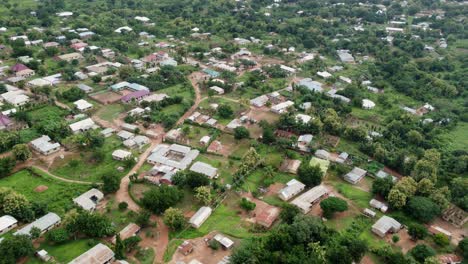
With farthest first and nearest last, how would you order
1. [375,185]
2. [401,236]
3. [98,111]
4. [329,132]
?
[98,111] < [329,132] < [375,185] < [401,236]

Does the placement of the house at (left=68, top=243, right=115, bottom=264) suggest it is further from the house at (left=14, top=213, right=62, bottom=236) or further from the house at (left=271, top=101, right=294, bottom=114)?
the house at (left=271, top=101, right=294, bottom=114)

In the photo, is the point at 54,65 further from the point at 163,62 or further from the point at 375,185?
Answer: the point at 375,185

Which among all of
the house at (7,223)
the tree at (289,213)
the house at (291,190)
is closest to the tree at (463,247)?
the tree at (289,213)

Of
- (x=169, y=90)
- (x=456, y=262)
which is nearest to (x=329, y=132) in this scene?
(x=456, y=262)

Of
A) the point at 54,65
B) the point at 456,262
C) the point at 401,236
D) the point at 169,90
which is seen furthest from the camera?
the point at 54,65

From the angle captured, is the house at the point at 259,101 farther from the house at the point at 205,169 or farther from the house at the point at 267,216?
the house at the point at 267,216
